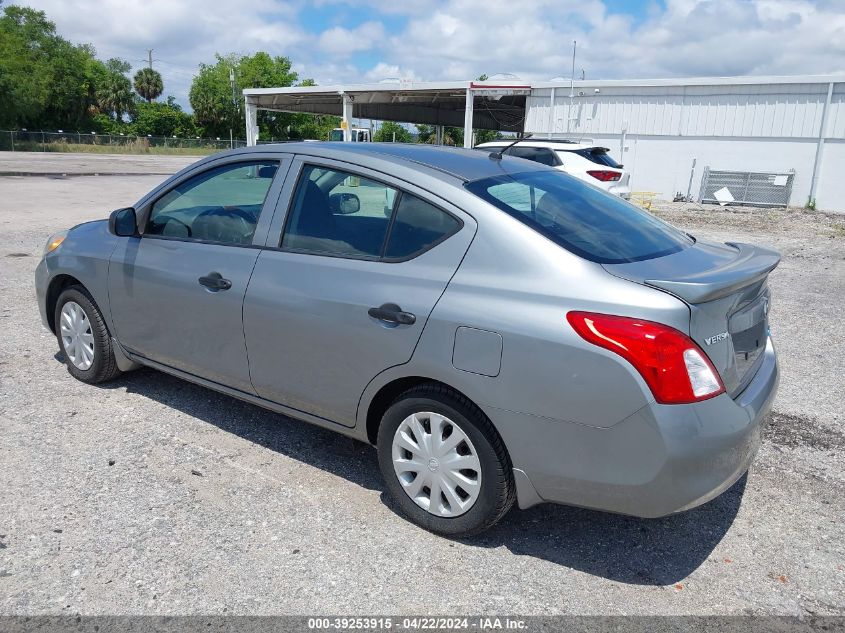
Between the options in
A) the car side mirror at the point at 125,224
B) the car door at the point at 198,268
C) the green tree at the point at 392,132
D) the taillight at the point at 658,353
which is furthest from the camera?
the green tree at the point at 392,132

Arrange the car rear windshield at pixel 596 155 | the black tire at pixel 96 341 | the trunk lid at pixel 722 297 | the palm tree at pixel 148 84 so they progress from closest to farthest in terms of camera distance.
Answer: the trunk lid at pixel 722 297 → the black tire at pixel 96 341 → the car rear windshield at pixel 596 155 → the palm tree at pixel 148 84

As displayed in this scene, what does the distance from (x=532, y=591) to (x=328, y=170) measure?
2.22m

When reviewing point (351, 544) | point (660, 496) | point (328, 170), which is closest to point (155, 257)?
point (328, 170)

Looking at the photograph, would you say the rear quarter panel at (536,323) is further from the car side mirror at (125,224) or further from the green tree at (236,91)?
the green tree at (236,91)

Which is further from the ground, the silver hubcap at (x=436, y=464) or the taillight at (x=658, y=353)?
the taillight at (x=658, y=353)

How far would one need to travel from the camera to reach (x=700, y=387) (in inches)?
102

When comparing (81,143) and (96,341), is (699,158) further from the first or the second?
(81,143)

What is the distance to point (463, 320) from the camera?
2855mm

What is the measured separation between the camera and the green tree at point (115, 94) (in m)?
77.8

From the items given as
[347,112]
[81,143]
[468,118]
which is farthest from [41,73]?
[468,118]

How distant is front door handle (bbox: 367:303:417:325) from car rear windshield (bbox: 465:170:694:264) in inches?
24.6

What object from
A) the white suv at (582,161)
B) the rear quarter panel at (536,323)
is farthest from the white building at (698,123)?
the rear quarter panel at (536,323)

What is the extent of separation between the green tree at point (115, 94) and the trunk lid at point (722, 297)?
284 feet

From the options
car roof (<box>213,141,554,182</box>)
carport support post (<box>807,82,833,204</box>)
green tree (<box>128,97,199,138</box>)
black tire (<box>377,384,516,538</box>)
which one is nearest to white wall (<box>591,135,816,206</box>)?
carport support post (<box>807,82,833,204</box>)
